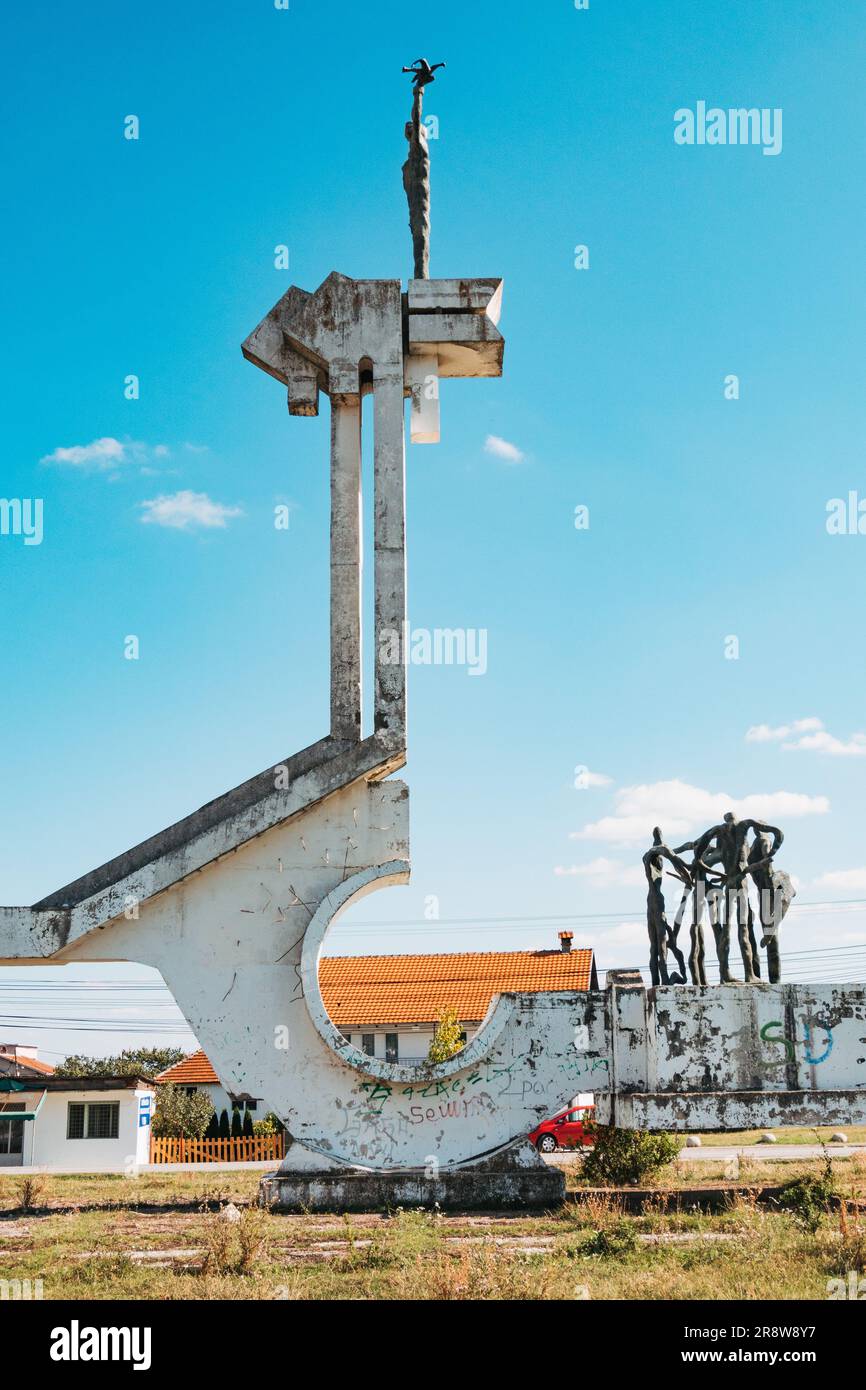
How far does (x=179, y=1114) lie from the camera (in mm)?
35719

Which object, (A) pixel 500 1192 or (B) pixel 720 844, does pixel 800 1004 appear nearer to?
(B) pixel 720 844

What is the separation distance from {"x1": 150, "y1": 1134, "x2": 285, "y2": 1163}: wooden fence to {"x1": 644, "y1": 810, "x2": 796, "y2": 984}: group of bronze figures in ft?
54.2

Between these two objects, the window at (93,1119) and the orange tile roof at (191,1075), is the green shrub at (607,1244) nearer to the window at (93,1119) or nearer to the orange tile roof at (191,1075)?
the window at (93,1119)

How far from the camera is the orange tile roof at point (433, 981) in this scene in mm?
36031

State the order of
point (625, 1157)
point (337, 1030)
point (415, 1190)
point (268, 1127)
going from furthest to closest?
point (268, 1127) < point (625, 1157) < point (337, 1030) < point (415, 1190)

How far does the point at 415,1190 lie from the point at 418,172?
507 inches

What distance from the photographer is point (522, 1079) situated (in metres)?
13.6

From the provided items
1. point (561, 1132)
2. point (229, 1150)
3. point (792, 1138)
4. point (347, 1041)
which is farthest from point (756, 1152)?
point (347, 1041)

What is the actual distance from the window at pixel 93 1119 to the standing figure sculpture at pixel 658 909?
2355 centimetres

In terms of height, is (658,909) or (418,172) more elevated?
(418,172)

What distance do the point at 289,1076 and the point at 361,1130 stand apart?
1.01 meters

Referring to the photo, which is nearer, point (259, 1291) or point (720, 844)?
point (259, 1291)

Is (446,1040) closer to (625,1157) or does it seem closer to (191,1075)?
(191,1075)
